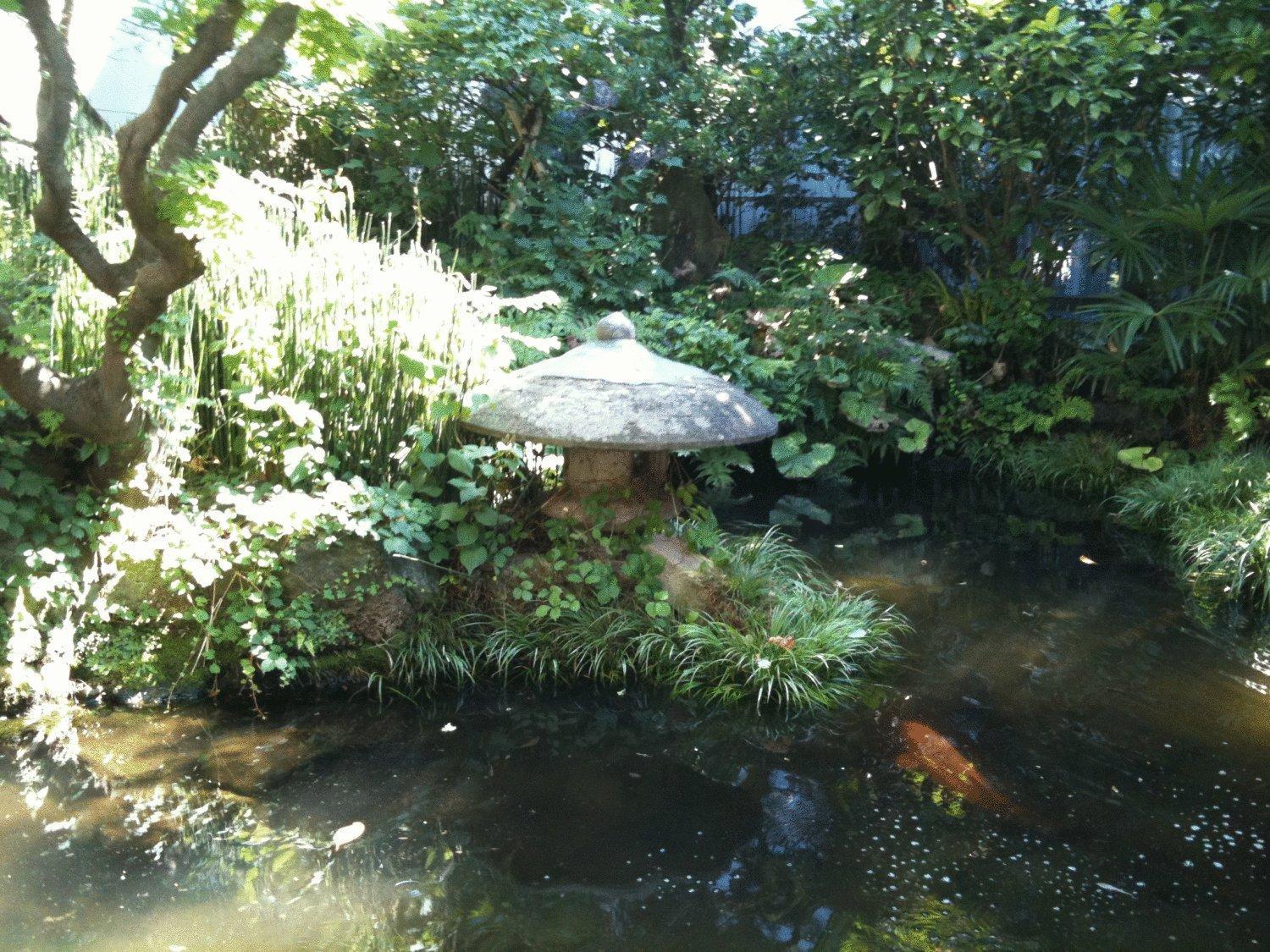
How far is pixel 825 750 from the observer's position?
11.8 feet

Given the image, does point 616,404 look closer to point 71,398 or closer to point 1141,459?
point 71,398

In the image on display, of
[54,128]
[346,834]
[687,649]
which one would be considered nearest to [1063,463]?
[687,649]

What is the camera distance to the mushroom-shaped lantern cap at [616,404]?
12.9 ft

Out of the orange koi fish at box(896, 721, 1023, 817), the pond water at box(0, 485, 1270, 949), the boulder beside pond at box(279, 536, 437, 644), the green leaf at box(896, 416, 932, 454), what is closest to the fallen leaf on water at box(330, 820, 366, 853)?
the pond water at box(0, 485, 1270, 949)

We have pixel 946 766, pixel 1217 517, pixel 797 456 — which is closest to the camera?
pixel 946 766

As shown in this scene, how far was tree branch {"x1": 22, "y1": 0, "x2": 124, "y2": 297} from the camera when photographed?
10.2ft

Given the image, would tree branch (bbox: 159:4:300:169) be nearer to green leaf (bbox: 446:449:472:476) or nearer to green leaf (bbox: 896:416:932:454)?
green leaf (bbox: 446:449:472:476)

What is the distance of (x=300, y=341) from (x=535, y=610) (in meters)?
1.48

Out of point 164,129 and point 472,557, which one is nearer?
point 164,129

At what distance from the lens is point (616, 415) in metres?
3.99

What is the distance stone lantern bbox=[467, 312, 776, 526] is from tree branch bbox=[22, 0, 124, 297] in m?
1.56

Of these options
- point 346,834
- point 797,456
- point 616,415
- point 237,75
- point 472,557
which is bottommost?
point 346,834

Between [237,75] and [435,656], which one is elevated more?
[237,75]

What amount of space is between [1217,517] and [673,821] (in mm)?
4195
